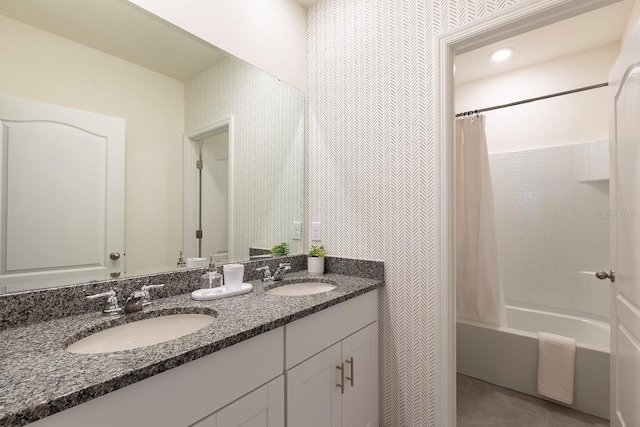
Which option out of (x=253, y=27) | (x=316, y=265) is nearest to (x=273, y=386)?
(x=316, y=265)

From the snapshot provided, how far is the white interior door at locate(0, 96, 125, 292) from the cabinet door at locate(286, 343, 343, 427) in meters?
0.78

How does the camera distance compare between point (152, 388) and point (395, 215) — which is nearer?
point (152, 388)

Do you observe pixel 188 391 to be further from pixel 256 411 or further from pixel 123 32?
pixel 123 32

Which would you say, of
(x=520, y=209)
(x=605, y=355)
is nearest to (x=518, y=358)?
(x=605, y=355)

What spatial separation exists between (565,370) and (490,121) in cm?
214

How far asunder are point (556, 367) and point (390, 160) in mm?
1656

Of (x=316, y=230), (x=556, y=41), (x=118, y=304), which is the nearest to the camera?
(x=118, y=304)

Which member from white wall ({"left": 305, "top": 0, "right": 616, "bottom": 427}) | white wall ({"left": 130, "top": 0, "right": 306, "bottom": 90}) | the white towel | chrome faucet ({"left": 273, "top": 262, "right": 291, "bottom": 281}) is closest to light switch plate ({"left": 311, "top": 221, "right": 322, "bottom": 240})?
white wall ({"left": 305, "top": 0, "right": 616, "bottom": 427})

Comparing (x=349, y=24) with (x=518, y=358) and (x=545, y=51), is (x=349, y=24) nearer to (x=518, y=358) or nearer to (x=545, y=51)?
(x=545, y=51)

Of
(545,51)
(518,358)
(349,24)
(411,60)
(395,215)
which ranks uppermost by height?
(545,51)

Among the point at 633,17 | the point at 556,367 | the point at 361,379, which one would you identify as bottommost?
the point at 556,367

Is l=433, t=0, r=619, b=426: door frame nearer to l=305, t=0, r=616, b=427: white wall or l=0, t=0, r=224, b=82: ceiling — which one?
l=305, t=0, r=616, b=427: white wall

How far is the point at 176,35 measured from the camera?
127cm

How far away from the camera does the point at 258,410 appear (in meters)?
0.87
